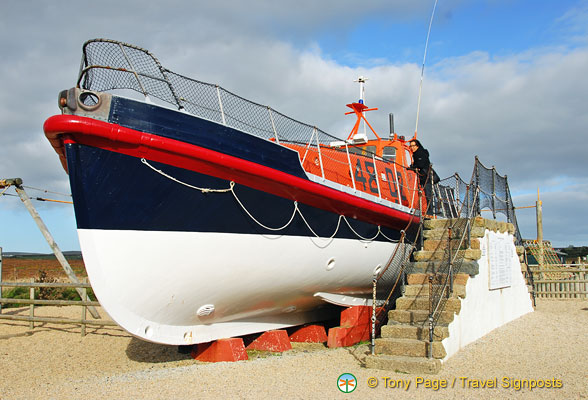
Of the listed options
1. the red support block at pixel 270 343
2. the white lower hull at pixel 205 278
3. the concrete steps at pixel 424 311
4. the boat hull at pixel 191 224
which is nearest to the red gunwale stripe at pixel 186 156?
the boat hull at pixel 191 224

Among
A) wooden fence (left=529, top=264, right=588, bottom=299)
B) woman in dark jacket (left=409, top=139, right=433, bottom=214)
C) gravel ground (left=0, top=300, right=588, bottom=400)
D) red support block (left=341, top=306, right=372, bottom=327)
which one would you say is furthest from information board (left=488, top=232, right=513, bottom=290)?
wooden fence (left=529, top=264, right=588, bottom=299)

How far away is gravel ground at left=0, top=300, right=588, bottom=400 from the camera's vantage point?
5152 millimetres

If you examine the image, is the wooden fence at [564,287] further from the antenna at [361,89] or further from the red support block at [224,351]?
the red support block at [224,351]

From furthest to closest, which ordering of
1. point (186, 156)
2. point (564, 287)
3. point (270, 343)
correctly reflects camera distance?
1. point (564, 287)
2. point (270, 343)
3. point (186, 156)

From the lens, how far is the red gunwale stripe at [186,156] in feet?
16.6

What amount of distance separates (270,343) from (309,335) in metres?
1.08

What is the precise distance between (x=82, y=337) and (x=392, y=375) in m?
6.22

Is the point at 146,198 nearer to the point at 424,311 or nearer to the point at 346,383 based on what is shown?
the point at 346,383

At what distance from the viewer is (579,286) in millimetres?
14617

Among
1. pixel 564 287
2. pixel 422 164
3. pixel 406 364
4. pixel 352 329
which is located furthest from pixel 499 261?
pixel 564 287

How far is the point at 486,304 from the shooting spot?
26.6 ft

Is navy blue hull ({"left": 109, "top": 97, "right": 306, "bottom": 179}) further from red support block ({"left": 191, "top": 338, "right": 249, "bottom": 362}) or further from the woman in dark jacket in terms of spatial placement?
the woman in dark jacket

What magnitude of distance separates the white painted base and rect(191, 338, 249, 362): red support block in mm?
2662

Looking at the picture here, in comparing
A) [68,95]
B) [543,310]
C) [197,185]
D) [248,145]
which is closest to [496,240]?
[543,310]
